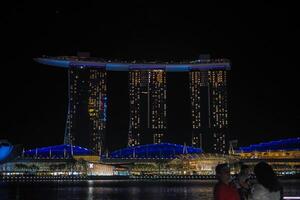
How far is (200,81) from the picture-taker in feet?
386

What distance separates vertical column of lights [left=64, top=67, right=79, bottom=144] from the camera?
109875 mm

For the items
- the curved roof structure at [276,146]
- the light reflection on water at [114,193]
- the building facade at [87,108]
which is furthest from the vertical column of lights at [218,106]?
the light reflection on water at [114,193]

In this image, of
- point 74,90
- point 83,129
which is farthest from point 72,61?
point 83,129

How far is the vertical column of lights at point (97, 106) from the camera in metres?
111

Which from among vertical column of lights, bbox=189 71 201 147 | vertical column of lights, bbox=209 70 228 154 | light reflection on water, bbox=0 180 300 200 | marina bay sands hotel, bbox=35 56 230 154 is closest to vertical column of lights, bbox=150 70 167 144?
marina bay sands hotel, bbox=35 56 230 154

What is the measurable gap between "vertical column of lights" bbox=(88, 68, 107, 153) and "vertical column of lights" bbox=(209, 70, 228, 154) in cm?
2221

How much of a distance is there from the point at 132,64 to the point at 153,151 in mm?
22702

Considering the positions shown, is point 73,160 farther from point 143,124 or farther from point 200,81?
point 200,81

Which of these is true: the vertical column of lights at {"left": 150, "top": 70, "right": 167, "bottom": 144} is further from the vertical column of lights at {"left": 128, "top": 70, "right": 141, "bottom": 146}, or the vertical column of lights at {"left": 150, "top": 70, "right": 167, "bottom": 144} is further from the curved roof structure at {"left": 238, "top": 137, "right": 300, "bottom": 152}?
the curved roof structure at {"left": 238, "top": 137, "right": 300, "bottom": 152}

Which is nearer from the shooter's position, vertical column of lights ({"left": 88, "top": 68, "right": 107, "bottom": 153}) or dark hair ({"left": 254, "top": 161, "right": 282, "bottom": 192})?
dark hair ({"left": 254, "top": 161, "right": 282, "bottom": 192})

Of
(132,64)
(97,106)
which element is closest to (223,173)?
(97,106)

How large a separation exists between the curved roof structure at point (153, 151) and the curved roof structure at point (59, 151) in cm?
580

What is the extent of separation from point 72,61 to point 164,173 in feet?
102

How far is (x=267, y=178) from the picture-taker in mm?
4273
